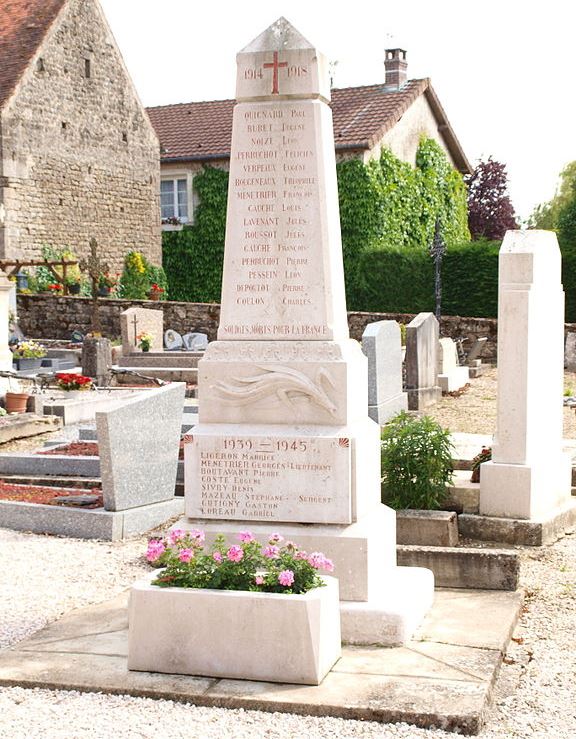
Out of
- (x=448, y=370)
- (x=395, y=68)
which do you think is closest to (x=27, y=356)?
(x=448, y=370)

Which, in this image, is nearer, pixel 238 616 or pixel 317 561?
pixel 238 616

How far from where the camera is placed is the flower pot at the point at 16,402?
1441cm

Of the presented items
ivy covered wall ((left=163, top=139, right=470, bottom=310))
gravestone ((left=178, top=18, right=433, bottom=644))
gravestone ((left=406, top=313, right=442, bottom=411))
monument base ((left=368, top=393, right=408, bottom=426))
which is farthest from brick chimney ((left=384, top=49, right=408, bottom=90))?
gravestone ((left=178, top=18, right=433, bottom=644))

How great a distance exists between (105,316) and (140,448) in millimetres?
17819

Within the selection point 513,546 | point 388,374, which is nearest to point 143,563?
point 513,546

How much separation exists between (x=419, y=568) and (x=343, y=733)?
197cm

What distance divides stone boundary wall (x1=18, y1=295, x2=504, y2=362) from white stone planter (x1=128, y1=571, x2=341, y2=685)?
1946 cm

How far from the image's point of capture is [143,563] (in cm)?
737

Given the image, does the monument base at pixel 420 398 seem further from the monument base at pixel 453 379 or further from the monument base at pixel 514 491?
the monument base at pixel 514 491

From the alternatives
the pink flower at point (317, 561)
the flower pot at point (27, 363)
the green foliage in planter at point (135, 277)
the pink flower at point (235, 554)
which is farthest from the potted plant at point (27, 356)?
the pink flower at point (317, 561)

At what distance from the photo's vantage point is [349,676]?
4.78 metres

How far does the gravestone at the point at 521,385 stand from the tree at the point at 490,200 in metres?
31.8

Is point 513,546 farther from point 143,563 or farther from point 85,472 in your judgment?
point 85,472

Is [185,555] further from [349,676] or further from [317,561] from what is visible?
[349,676]
